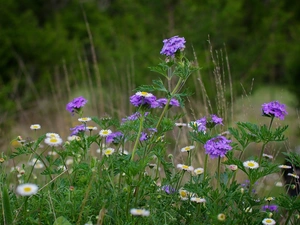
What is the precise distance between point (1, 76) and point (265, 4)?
4.52m

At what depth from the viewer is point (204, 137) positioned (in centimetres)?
176

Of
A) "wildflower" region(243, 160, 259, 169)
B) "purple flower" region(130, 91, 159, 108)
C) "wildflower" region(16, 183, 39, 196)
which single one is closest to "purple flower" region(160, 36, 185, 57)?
"purple flower" region(130, 91, 159, 108)

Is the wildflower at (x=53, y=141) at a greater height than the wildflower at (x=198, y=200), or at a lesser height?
greater

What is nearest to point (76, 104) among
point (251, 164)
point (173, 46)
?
point (173, 46)

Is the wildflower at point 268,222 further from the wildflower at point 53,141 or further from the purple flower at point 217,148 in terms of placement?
the wildflower at point 53,141

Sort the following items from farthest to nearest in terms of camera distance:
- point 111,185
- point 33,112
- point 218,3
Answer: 1. point 33,112
2. point 218,3
3. point 111,185

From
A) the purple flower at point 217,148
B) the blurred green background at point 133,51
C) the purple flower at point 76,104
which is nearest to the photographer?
the purple flower at point 217,148

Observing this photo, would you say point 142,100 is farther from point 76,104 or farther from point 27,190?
point 27,190

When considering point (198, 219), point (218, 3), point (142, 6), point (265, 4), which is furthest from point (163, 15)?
point (198, 219)

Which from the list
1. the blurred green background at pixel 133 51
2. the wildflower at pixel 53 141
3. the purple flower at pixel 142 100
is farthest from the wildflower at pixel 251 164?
the blurred green background at pixel 133 51

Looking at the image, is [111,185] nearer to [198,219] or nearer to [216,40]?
[198,219]

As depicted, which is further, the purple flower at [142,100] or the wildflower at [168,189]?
the wildflower at [168,189]

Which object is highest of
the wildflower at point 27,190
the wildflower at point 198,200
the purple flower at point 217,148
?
the wildflower at point 27,190

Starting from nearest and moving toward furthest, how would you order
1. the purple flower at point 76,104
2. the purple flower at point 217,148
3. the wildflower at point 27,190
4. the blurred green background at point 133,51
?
the wildflower at point 27,190 < the purple flower at point 217,148 < the purple flower at point 76,104 < the blurred green background at point 133,51
